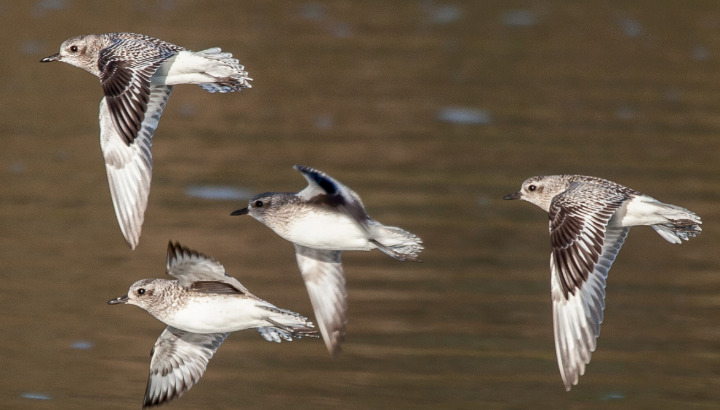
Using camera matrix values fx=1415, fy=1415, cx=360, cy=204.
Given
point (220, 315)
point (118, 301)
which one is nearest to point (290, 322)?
point (220, 315)

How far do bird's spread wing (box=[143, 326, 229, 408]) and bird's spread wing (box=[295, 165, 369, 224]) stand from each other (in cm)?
137

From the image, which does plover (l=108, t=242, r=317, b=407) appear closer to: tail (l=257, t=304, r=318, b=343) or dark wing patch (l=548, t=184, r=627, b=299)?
tail (l=257, t=304, r=318, b=343)

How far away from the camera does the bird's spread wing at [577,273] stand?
10.6 meters

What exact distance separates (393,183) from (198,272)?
875 centimetres

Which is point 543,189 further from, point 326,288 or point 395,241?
point 395,241

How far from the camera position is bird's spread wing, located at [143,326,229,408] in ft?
35.6

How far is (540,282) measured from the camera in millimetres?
16172

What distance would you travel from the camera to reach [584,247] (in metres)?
10.6

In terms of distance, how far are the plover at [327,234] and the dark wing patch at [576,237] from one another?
105 centimetres

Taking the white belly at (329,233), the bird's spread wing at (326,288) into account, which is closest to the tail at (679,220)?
the white belly at (329,233)

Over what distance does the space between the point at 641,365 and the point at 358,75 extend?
10.3 meters

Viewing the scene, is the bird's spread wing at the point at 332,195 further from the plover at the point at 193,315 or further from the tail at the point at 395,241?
the plover at the point at 193,315

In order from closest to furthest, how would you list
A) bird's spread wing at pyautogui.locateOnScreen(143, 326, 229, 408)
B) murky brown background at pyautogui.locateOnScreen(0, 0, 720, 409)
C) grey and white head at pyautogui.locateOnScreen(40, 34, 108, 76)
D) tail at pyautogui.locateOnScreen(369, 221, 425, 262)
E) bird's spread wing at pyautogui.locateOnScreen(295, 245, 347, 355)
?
1. tail at pyautogui.locateOnScreen(369, 221, 425, 262)
2. bird's spread wing at pyautogui.locateOnScreen(143, 326, 229, 408)
3. bird's spread wing at pyautogui.locateOnScreen(295, 245, 347, 355)
4. grey and white head at pyautogui.locateOnScreen(40, 34, 108, 76)
5. murky brown background at pyautogui.locateOnScreen(0, 0, 720, 409)

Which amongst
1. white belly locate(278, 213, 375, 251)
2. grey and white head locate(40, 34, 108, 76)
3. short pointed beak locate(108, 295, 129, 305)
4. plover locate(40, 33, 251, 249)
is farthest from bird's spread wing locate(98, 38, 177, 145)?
white belly locate(278, 213, 375, 251)
